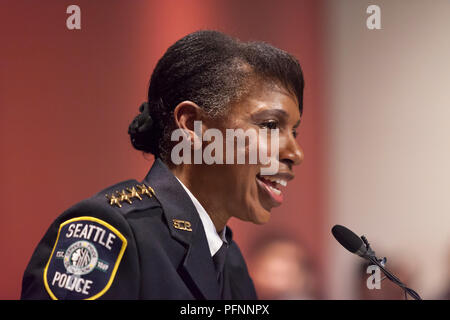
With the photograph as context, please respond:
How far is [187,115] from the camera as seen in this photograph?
50.9 inches

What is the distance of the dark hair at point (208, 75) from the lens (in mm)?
1291

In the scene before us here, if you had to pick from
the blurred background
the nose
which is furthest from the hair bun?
the blurred background

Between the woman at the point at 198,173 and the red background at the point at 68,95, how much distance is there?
0.48m

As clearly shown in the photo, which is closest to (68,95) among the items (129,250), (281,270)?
(129,250)

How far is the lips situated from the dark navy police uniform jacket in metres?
0.18

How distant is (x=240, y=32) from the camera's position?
1938 millimetres

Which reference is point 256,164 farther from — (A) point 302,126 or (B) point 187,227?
(A) point 302,126

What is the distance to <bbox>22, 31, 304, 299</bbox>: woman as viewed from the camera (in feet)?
3.59

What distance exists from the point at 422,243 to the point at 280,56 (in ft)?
3.94

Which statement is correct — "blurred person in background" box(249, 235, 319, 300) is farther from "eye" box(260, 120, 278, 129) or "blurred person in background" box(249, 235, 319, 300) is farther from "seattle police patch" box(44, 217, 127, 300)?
"seattle police patch" box(44, 217, 127, 300)

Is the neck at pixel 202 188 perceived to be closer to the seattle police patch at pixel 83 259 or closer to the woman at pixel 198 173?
the woman at pixel 198 173

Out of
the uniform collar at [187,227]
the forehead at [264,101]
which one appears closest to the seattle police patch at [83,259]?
the uniform collar at [187,227]

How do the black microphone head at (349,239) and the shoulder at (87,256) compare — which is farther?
the black microphone head at (349,239)
